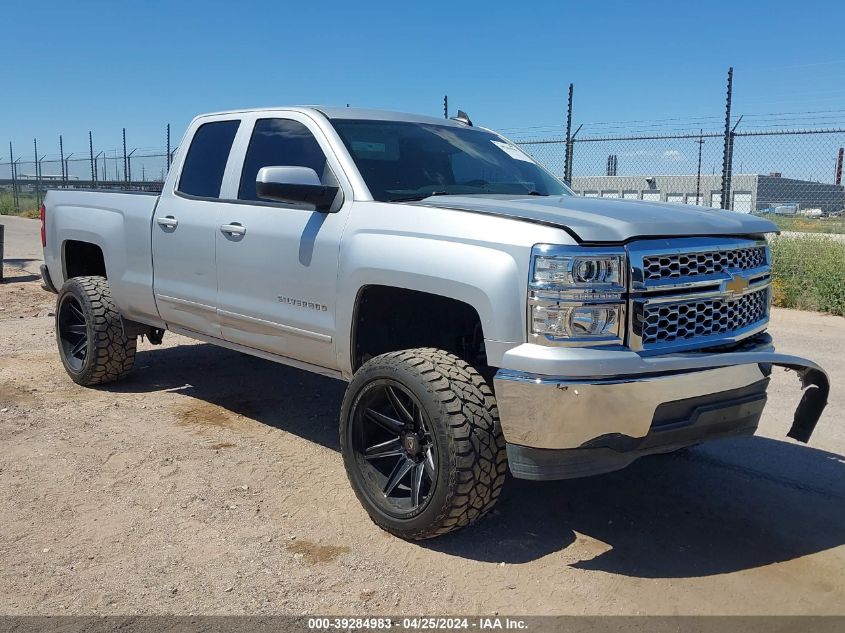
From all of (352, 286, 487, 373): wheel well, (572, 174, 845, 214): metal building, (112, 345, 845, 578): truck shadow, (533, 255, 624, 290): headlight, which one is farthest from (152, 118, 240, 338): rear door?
(572, 174, 845, 214): metal building

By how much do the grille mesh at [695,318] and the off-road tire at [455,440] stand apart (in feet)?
2.47

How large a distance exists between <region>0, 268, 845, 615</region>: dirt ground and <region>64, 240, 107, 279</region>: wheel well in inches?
52.5

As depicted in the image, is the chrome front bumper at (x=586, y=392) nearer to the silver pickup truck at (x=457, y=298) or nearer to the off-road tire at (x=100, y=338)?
the silver pickup truck at (x=457, y=298)

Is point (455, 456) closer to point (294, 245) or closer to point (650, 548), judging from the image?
point (650, 548)

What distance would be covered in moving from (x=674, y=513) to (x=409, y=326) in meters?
1.66

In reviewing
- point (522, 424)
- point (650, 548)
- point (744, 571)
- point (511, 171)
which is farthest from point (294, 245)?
point (744, 571)

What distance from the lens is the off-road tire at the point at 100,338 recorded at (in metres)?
6.20

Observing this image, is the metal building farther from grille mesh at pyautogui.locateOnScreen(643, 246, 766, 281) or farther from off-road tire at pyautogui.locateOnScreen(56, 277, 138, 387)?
grille mesh at pyautogui.locateOnScreen(643, 246, 766, 281)

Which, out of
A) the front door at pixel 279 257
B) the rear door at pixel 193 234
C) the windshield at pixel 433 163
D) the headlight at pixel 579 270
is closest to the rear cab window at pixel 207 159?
the rear door at pixel 193 234

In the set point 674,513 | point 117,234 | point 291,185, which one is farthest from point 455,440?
point 117,234

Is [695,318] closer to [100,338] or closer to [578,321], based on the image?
[578,321]

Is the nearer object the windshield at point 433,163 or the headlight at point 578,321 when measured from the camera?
the headlight at point 578,321

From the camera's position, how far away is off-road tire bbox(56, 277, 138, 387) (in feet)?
20.4

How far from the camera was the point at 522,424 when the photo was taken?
3.34 m
